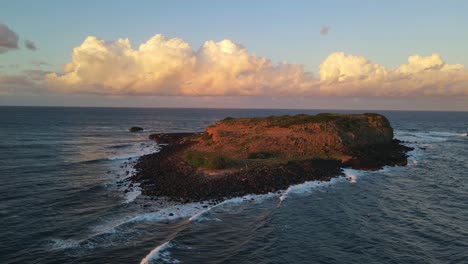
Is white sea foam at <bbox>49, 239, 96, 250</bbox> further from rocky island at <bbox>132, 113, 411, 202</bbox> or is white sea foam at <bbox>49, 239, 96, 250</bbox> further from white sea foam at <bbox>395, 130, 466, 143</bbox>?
white sea foam at <bbox>395, 130, 466, 143</bbox>

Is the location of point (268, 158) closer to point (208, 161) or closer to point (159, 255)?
point (208, 161)

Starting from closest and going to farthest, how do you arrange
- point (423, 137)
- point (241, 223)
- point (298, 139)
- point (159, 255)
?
point (159, 255) → point (241, 223) → point (298, 139) → point (423, 137)

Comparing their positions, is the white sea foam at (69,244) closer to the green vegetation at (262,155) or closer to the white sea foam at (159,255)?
the white sea foam at (159,255)

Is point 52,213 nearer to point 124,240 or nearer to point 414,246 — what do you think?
point 124,240

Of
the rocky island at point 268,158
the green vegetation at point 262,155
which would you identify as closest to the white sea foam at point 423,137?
the rocky island at point 268,158

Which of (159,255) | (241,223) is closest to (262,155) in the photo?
(241,223)

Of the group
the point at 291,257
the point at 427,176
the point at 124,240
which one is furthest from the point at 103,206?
the point at 427,176
